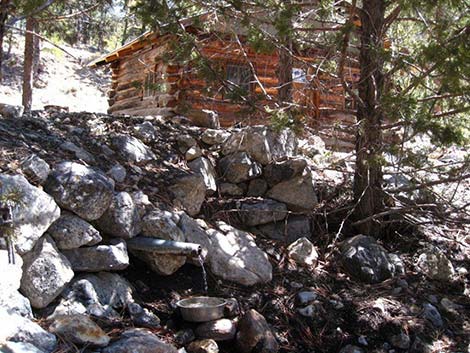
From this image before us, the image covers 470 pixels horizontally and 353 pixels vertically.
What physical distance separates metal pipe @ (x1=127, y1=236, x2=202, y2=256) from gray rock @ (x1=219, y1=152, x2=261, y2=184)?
5.82 feet

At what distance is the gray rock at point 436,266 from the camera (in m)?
5.48

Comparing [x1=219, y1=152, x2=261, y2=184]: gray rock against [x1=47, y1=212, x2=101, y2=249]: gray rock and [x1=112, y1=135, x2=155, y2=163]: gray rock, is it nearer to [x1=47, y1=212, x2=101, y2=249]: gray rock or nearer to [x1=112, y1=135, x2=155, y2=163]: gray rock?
[x1=112, y1=135, x2=155, y2=163]: gray rock

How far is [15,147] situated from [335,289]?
3.37 metres

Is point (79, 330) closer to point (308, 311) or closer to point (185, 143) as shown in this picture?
point (308, 311)

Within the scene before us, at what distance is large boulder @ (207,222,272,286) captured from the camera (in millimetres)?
4789

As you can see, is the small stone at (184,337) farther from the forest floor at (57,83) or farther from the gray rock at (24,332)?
the forest floor at (57,83)

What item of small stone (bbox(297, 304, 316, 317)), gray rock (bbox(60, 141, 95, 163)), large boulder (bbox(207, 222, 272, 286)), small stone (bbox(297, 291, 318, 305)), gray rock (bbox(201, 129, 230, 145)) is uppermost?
gray rock (bbox(201, 129, 230, 145))

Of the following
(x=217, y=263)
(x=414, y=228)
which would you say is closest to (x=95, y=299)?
(x=217, y=263)

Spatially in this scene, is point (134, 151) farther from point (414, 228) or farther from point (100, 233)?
point (414, 228)

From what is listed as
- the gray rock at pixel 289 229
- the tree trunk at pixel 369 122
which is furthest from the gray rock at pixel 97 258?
the tree trunk at pixel 369 122

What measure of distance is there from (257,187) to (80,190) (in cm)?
251

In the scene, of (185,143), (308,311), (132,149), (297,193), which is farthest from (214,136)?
(308,311)

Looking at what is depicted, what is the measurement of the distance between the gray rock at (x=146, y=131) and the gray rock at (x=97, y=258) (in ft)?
7.40

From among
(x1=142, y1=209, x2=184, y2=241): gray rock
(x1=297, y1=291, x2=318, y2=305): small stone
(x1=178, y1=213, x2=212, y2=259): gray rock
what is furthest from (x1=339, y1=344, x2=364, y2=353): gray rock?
(x1=142, y1=209, x2=184, y2=241): gray rock
